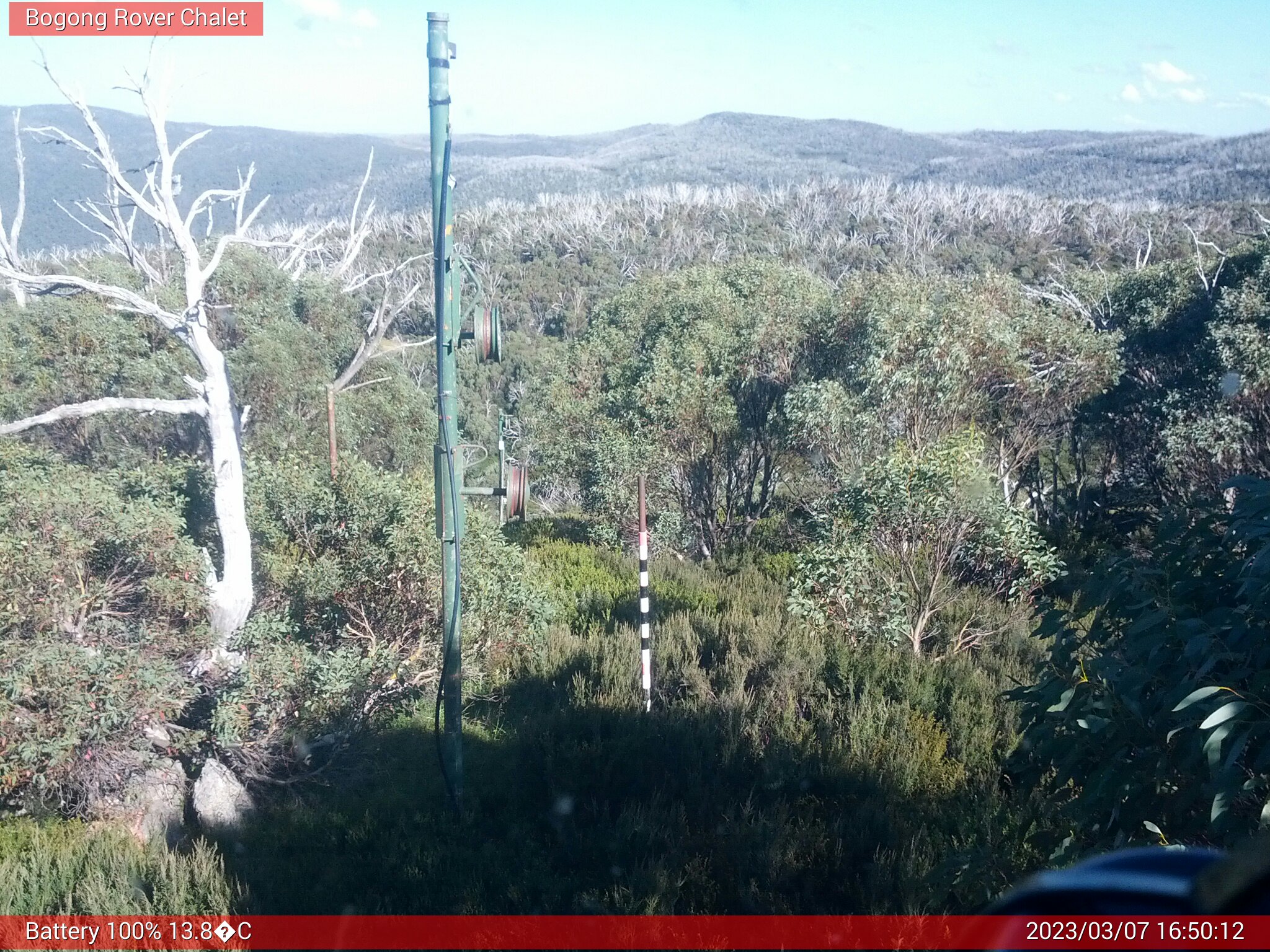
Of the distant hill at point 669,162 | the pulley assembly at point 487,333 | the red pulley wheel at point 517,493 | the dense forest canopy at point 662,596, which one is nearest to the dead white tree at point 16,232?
the dense forest canopy at point 662,596

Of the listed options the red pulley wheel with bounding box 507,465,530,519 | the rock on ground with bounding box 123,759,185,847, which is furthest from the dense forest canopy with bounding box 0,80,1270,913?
the red pulley wheel with bounding box 507,465,530,519

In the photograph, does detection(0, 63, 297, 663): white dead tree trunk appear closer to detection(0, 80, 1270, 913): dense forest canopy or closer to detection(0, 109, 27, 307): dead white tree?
detection(0, 80, 1270, 913): dense forest canopy

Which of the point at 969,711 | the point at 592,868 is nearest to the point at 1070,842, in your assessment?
the point at 592,868

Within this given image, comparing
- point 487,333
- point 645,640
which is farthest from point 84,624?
point 645,640

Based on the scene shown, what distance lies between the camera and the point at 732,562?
43.2 ft

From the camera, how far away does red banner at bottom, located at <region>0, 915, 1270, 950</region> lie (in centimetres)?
393

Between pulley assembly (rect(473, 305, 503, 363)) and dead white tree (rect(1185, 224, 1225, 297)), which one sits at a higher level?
dead white tree (rect(1185, 224, 1225, 297))

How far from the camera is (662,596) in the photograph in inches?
429

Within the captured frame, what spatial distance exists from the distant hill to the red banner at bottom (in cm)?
Answer: 3717

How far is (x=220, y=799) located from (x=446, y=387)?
10.8 feet

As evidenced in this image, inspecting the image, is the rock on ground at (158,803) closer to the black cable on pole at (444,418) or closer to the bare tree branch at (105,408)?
the black cable on pole at (444,418)

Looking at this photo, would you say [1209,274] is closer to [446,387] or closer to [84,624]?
[446,387]

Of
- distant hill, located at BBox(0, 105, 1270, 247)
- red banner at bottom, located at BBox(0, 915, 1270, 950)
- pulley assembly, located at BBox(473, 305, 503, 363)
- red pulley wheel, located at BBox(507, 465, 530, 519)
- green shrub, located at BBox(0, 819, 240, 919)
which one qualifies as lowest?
green shrub, located at BBox(0, 819, 240, 919)

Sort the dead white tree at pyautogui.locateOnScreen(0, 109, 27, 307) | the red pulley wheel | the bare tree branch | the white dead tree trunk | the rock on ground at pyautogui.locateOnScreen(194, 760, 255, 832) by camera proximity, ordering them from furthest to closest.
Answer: the dead white tree at pyautogui.locateOnScreen(0, 109, 27, 307) → the white dead tree trunk → the bare tree branch → the rock on ground at pyautogui.locateOnScreen(194, 760, 255, 832) → the red pulley wheel
